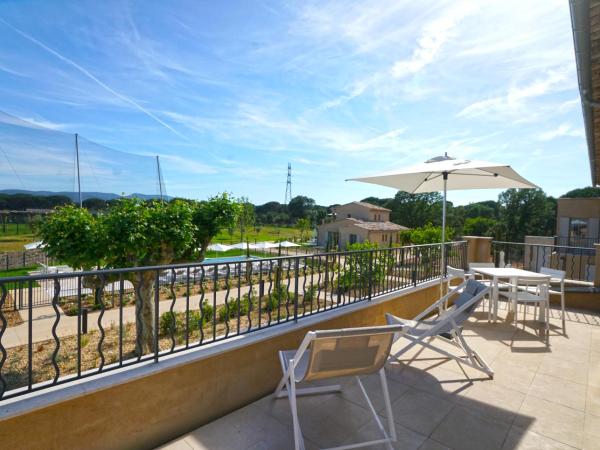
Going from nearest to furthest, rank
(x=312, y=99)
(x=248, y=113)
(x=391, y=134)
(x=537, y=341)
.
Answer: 1. (x=537, y=341)
2. (x=312, y=99)
3. (x=391, y=134)
4. (x=248, y=113)

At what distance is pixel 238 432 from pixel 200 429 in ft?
1.01

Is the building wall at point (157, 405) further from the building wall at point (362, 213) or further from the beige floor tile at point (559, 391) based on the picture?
the building wall at point (362, 213)

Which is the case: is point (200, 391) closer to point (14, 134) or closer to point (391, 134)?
point (391, 134)

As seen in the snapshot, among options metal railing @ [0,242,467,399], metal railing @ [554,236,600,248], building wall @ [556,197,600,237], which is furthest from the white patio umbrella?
building wall @ [556,197,600,237]

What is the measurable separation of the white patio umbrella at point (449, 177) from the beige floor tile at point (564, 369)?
7.26 feet

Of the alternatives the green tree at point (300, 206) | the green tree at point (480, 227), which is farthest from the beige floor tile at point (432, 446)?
the green tree at point (300, 206)

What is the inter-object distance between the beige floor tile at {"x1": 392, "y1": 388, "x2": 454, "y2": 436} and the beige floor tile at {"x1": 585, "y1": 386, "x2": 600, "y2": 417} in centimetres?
118

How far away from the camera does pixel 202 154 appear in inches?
1462

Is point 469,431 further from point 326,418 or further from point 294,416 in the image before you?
point 294,416

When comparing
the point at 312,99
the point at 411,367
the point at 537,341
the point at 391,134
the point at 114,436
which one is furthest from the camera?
the point at 391,134

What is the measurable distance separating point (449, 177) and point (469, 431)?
4201 millimetres

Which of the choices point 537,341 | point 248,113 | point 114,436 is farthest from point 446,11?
point 248,113

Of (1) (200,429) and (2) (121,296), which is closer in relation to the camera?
(2) (121,296)

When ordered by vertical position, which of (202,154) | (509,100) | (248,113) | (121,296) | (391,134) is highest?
(202,154)
